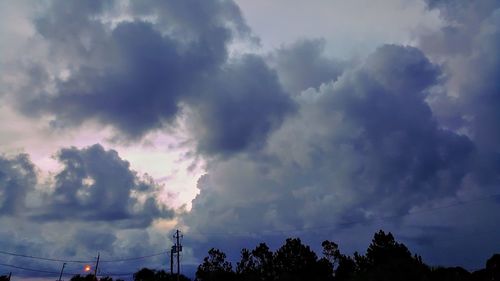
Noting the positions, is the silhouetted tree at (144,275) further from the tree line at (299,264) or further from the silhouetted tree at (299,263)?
the silhouetted tree at (299,263)

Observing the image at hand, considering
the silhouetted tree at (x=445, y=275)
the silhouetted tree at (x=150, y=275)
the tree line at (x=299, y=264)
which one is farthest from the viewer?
the silhouetted tree at (x=150, y=275)

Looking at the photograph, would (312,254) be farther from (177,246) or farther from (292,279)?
(177,246)

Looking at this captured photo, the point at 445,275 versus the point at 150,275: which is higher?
the point at 150,275

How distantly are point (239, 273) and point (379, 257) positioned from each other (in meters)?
40.2

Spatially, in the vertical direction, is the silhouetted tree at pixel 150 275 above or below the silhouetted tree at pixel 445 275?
above

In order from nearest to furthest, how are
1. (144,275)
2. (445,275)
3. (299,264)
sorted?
(445,275)
(299,264)
(144,275)

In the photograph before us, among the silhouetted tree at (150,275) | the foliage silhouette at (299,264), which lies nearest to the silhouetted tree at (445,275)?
the foliage silhouette at (299,264)

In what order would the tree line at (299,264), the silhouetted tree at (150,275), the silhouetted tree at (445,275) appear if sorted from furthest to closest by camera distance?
the silhouetted tree at (150,275), the tree line at (299,264), the silhouetted tree at (445,275)

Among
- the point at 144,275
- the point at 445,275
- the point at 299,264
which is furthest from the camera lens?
the point at 144,275

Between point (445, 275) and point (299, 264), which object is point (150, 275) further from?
point (445, 275)

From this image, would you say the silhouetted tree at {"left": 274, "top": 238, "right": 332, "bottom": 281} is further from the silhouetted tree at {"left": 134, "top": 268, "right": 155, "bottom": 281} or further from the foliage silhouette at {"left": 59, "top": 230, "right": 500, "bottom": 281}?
the silhouetted tree at {"left": 134, "top": 268, "right": 155, "bottom": 281}

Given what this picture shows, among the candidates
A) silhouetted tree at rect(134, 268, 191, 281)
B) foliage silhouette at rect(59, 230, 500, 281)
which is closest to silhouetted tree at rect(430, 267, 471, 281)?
foliage silhouette at rect(59, 230, 500, 281)

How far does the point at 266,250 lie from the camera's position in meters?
131

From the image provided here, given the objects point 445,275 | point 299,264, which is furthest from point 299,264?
point 445,275
